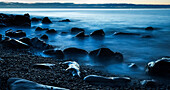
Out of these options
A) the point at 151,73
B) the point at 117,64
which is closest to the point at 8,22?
the point at 117,64

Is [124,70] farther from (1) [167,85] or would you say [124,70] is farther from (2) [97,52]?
(2) [97,52]

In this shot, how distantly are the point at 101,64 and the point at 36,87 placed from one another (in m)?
4.08

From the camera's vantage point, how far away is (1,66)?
5129 millimetres

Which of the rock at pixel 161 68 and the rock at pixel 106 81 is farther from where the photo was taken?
the rock at pixel 161 68

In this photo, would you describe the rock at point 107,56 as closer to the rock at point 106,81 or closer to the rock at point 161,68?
the rock at point 161,68

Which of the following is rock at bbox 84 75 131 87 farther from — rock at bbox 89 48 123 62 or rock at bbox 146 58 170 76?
rock at bbox 89 48 123 62

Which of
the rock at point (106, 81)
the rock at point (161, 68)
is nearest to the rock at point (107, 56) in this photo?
the rock at point (161, 68)

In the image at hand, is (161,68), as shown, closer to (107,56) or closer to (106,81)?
(106,81)

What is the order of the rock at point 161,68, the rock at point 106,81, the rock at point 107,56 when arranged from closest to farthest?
the rock at point 106,81, the rock at point 161,68, the rock at point 107,56

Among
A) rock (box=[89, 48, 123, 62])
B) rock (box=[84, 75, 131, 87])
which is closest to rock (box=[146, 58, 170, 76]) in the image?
rock (box=[84, 75, 131, 87])

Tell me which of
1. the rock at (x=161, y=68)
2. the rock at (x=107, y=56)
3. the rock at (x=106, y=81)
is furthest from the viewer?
the rock at (x=107, y=56)

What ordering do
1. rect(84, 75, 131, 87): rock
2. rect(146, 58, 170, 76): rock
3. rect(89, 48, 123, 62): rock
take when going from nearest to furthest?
rect(84, 75, 131, 87): rock < rect(146, 58, 170, 76): rock < rect(89, 48, 123, 62): rock

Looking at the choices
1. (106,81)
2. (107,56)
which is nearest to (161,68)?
(106,81)

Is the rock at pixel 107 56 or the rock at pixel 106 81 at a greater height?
the rock at pixel 106 81
